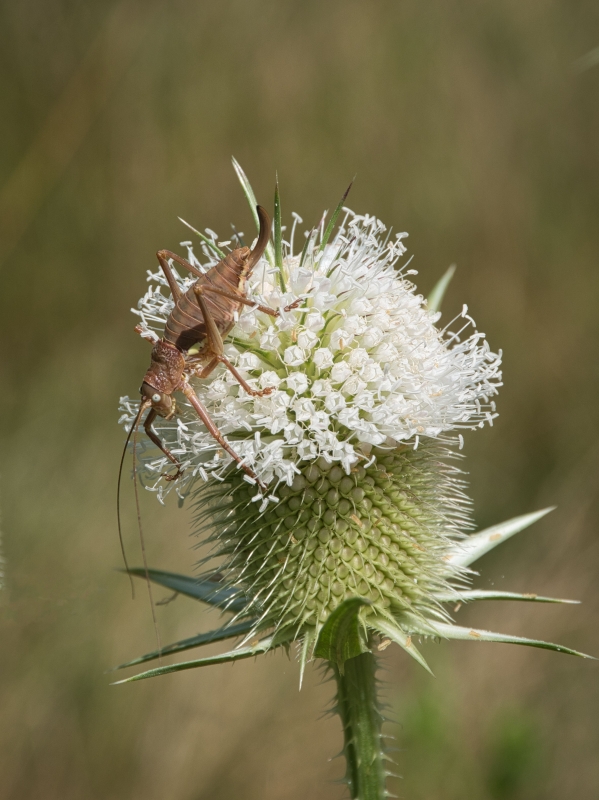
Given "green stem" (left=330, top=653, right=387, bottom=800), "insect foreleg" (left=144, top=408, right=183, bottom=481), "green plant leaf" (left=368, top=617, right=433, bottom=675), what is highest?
"insect foreleg" (left=144, top=408, right=183, bottom=481)

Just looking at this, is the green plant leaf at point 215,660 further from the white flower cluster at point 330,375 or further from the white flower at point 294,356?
the white flower at point 294,356

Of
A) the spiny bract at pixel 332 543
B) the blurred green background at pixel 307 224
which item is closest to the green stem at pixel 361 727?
the spiny bract at pixel 332 543

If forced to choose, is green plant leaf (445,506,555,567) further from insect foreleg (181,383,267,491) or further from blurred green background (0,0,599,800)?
blurred green background (0,0,599,800)

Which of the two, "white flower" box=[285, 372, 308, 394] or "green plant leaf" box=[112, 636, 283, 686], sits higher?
"white flower" box=[285, 372, 308, 394]

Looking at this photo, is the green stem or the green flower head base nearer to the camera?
the green flower head base

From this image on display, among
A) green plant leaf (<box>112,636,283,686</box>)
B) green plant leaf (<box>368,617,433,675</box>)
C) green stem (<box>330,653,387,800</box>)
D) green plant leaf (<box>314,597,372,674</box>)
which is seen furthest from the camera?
green stem (<box>330,653,387,800</box>)

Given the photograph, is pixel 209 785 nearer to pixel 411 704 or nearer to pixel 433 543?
pixel 411 704

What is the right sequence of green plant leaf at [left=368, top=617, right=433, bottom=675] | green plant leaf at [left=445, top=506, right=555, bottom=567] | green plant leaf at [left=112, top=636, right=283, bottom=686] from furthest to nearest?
green plant leaf at [left=445, top=506, right=555, bottom=567]
green plant leaf at [left=368, top=617, right=433, bottom=675]
green plant leaf at [left=112, top=636, right=283, bottom=686]

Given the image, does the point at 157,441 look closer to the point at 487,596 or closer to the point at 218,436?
the point at 218,436

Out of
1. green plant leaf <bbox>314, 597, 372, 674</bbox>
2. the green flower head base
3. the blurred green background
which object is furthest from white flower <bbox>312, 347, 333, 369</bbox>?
the blurred green background
